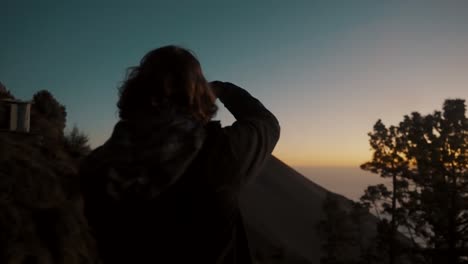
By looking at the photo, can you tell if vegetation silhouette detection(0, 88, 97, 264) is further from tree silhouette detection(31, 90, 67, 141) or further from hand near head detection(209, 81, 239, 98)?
tree silhouette detection(31, 90, 67, 141)

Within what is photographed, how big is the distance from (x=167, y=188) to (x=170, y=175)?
0.28 ft

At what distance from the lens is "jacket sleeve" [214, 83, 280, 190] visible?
4.56ft

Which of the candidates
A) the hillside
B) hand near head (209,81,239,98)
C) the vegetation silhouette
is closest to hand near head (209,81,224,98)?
hand near head (209,81,239,98)

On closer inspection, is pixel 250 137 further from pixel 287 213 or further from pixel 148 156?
pixel 287 213

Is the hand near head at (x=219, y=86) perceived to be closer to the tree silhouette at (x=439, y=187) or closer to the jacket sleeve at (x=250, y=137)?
the jacket sleeve at (x=250, y=137)

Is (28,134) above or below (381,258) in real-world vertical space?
above

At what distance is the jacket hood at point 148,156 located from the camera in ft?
4.09

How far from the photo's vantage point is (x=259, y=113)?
1.56m

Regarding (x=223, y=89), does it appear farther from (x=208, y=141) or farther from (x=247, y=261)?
(x=247, y=261)

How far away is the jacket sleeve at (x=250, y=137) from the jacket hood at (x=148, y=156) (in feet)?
0.48

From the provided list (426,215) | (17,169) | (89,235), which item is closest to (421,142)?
(426,215)

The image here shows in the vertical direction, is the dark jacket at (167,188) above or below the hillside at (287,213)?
below

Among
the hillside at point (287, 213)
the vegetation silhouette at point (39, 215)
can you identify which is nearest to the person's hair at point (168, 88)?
the vegetation silhouette at point (39, 215)

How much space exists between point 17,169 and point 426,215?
55.7 ft
